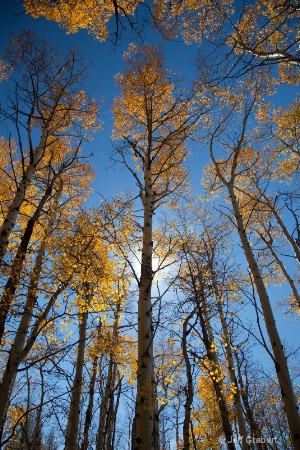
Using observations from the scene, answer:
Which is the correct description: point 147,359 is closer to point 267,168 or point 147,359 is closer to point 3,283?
point 3,283

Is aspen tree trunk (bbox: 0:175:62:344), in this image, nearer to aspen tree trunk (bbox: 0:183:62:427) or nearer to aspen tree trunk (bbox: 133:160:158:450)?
aspen tree trunk (bbox: 0:183:62:427)

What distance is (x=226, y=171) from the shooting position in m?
10.0

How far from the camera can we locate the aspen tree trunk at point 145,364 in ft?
10.2

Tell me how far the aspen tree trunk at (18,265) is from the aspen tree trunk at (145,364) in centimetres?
187

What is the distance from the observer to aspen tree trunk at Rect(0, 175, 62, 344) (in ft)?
12.0

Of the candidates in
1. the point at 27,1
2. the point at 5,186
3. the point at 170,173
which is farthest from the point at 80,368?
the point at 27,1

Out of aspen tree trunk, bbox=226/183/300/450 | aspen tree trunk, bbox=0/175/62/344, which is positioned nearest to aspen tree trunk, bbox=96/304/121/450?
aspen tree trunk, bbox=0/175/62/344

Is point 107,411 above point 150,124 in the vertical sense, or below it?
below

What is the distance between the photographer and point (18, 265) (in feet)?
13.1

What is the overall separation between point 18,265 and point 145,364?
2.36 m

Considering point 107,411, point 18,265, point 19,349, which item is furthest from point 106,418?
point 18,265

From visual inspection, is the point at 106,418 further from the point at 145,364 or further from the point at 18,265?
the point at 18,265

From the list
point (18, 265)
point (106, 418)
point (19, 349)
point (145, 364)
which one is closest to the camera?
point (145, 364)

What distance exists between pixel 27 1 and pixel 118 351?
9665mm
